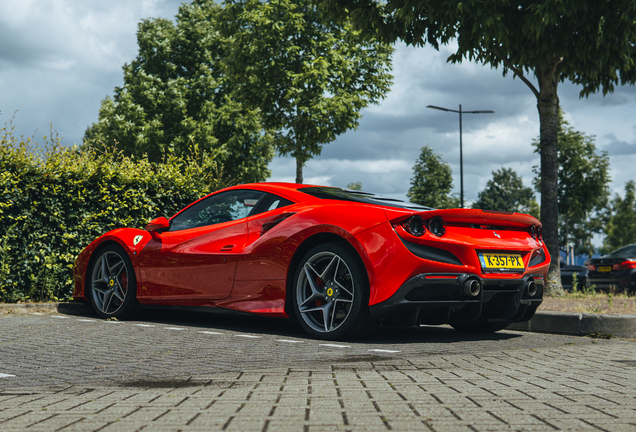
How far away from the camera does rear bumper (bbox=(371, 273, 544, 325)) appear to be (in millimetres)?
4994

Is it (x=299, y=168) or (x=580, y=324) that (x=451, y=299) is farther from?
(x=299, y=168)

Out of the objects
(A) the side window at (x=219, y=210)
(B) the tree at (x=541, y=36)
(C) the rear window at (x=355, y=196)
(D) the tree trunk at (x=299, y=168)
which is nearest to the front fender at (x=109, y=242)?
(A) the side window at (x=219, y=210)

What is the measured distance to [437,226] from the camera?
5191mm

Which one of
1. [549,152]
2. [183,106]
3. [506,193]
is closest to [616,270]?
[549,152]

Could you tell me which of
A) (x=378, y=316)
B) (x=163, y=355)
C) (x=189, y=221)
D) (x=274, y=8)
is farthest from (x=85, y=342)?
(x=274, y=8)

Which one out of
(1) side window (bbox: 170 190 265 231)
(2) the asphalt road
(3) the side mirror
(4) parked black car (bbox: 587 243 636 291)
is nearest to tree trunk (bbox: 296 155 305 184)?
(4) parked black car (bbox: 587 243 636 291)

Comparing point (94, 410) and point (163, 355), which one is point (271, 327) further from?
point (94, 410)

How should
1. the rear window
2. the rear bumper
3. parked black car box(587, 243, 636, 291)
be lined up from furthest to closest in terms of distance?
parked black car box(587, 243, 636, 291) < the rear window < the rear bumper

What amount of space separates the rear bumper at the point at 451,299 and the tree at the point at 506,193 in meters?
107

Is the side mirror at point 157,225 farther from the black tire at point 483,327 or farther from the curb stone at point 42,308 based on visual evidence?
the black tire at point 483,327

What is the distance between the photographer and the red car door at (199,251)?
6.19 m

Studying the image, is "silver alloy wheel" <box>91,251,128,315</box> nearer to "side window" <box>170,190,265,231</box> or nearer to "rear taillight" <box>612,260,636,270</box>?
"side window" <box>170,190,265,231</box>

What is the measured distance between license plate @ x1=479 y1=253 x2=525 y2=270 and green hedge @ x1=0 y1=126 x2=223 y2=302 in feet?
17.0

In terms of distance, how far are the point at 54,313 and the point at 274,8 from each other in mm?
12456
